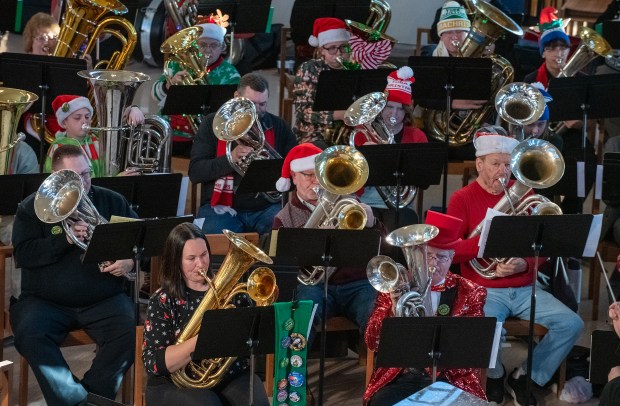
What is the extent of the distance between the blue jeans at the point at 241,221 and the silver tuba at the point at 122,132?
372mm

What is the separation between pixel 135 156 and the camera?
6.28m

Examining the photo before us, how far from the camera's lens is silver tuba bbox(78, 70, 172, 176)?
20.0ft

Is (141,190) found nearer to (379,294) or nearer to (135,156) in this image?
(135,156)

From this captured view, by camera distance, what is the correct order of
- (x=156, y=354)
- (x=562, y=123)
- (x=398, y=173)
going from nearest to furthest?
(x=156, y=354), (x=398, y=173), (x=562, y=123)

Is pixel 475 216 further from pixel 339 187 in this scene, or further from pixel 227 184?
pixel 227 184

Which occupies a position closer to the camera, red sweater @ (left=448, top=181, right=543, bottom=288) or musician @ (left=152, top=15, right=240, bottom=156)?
red sweater @ (left=448, top=181, right=543, bottom=288)

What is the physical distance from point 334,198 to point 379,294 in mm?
611

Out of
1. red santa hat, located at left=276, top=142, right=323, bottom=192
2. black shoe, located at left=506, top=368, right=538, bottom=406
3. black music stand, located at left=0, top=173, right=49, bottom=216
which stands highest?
red santa hat, located at left=276, top=142, right=323, bottom=192

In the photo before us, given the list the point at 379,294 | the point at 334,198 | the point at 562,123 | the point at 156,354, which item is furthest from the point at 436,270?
the point at 562,123

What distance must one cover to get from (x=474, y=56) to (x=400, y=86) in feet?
3.23

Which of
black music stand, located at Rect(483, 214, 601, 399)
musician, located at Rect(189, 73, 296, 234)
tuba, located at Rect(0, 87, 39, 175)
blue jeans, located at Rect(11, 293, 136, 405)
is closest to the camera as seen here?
black music stand, located at Rect(483, 214, 601, 399)

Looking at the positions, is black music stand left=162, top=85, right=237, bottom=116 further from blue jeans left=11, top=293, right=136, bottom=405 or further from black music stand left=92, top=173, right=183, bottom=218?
blue jeans left=11, top=293, right=136, bottom=405

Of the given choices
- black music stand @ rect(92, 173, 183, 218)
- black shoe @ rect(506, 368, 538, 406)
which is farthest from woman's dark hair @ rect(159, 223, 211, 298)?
black shoe @ rect(506, 368, 538, 406)

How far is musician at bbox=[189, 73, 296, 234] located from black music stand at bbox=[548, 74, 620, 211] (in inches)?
59.3
